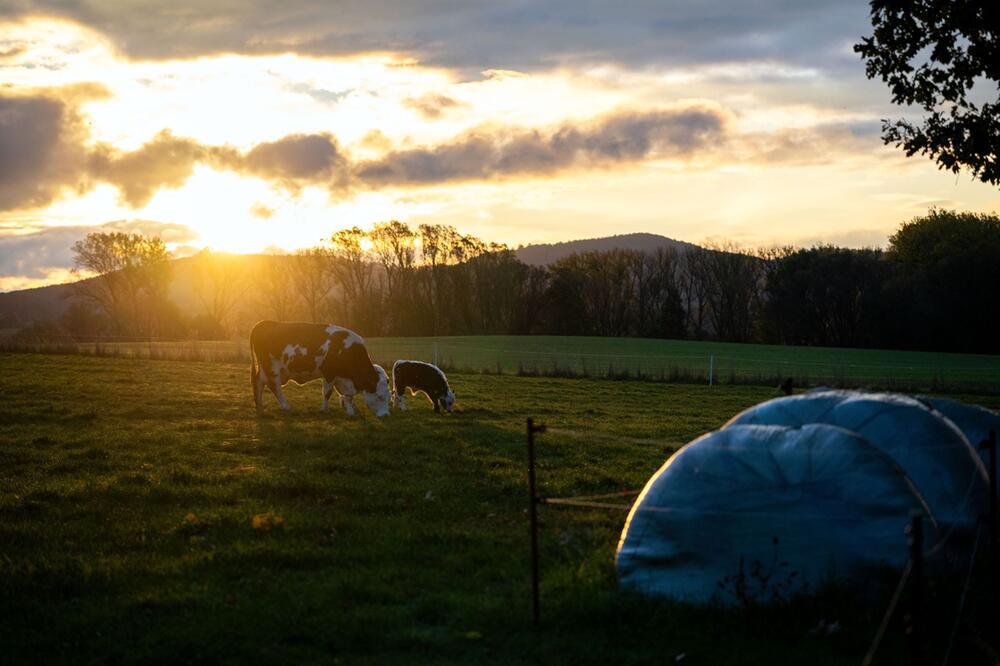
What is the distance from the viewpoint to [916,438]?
7.95m

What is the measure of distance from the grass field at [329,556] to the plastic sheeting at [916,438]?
4.12 ft

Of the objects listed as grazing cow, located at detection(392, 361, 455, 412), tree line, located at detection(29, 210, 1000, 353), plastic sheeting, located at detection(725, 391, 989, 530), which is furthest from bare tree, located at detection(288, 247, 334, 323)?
plastic sheeting, located at detection(725, 391, 989, 530)

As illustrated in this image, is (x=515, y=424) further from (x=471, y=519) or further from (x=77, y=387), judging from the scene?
(x=77, y=387)

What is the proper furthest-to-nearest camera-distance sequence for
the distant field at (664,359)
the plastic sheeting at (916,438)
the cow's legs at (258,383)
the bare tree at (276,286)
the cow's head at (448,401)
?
the bare tree at (276,286), the distant field at (664,359), the cow's head at (448,401), the cow's legs at (258,383), the plastic sheeting at (916,438)

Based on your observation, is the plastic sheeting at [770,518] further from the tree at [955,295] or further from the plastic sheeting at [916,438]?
the tree at [955,295]

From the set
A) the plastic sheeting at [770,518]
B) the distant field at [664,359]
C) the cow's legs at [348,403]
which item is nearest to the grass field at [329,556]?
the plastic sheeting at [770,518]

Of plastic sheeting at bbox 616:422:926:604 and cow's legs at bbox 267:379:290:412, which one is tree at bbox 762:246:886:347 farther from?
plastic sheeting at bbox 616:422:926:604

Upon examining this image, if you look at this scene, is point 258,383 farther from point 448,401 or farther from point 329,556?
point 329,556

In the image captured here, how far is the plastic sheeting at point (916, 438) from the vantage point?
770cm

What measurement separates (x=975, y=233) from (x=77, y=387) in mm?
81572

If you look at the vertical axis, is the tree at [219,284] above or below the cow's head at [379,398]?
above

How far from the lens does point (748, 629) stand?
23.0 ft

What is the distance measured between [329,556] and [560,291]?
79681mm

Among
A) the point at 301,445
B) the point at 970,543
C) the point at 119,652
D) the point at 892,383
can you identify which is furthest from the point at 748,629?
the point at 892,383
